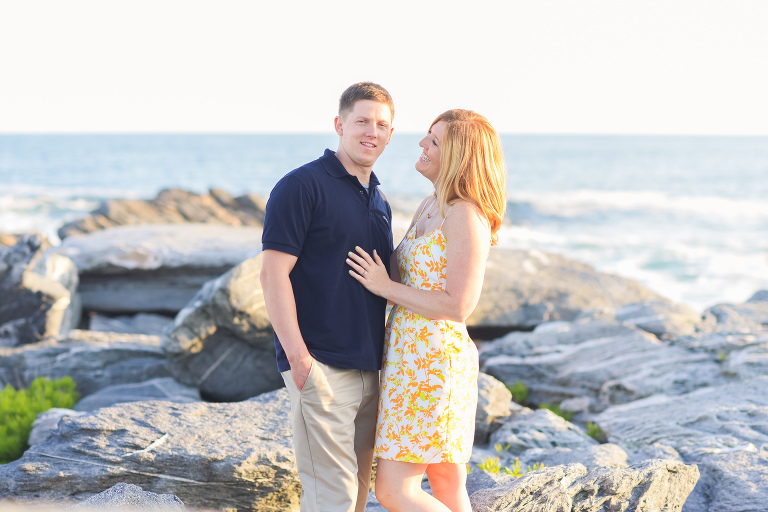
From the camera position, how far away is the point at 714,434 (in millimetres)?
4984

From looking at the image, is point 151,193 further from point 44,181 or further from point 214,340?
point 214,340

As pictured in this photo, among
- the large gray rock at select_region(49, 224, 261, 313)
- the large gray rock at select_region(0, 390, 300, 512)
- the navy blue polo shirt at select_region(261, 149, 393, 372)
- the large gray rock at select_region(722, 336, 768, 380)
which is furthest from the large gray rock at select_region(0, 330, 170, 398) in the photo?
the large gray rock at select_region(722, 336, 768, 380)

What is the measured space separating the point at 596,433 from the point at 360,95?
4144 millimetres

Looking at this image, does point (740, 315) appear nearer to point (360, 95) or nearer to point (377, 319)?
point (377, 319)

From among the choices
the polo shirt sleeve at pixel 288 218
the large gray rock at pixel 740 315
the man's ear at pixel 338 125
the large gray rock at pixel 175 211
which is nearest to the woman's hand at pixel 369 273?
the polo shirt sleeve at pixel 288 218

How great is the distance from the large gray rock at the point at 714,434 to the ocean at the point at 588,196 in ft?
35.7

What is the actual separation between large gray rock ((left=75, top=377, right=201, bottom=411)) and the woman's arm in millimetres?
3765

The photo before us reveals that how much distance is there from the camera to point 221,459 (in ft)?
12.9

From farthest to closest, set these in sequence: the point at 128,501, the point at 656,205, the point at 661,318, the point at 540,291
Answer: the point at 656,205 → the point at 540,291 → the point at 661,318 → the point at 128,501

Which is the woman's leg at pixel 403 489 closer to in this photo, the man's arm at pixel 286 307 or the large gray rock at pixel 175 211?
the man's arm at pixel 286 307

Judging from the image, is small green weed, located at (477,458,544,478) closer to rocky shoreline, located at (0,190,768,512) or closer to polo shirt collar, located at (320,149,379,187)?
rocky shoreline, located at (0,190,768,512)

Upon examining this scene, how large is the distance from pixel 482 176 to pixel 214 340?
4.40m

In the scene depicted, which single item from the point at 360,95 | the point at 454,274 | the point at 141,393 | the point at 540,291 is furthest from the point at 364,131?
the point at 540,291

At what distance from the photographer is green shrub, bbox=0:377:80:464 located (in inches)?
201
